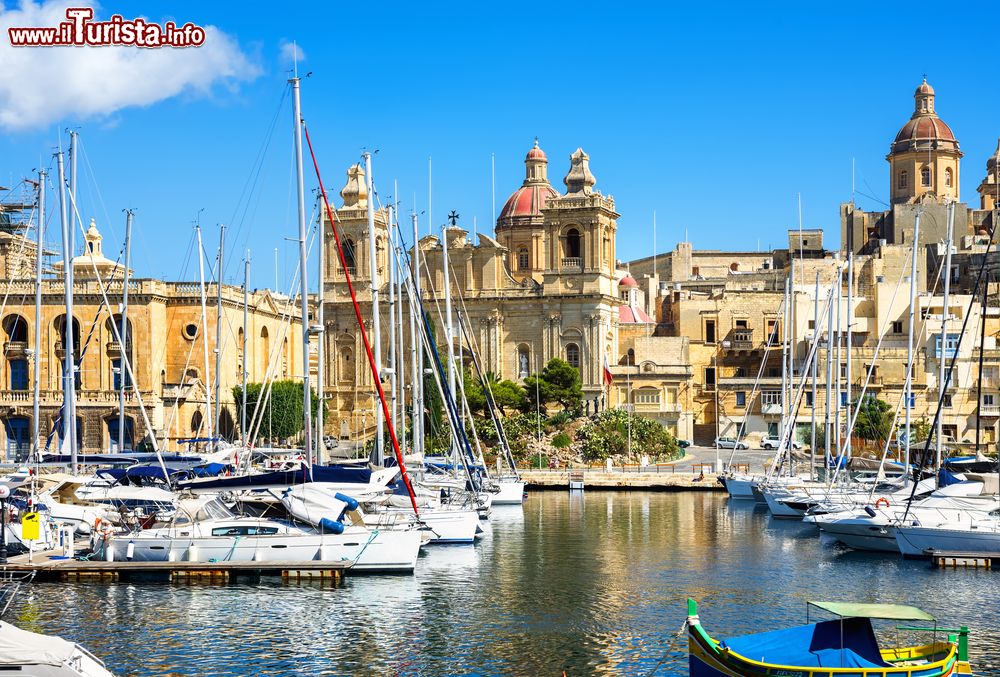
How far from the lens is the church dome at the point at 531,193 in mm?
84631

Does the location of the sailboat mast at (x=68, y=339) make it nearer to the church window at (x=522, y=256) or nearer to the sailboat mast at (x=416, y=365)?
the sailboat mast at (x=416, y=365)

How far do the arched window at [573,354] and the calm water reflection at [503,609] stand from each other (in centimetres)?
3694

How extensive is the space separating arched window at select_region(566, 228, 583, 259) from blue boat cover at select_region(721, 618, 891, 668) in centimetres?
5621

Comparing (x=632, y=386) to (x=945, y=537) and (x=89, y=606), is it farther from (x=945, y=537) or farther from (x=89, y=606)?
(x=89, y=606)

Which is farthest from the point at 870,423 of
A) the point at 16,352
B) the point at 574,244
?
the point at 16,352

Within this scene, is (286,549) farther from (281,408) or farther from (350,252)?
(350,252)

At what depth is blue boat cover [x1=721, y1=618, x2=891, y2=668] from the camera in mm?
18375

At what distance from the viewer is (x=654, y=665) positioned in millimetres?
22234

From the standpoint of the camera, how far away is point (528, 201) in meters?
85.3

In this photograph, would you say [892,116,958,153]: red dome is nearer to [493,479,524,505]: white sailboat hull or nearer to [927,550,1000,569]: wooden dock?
[493,479,524,505]: white sailboat hull

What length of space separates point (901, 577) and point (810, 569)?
234 centimetres

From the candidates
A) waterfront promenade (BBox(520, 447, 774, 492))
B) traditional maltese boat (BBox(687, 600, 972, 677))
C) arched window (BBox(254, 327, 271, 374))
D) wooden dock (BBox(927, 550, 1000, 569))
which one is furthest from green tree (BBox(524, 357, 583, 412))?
traditional maltese boat (BBox(687, 600, 972, 677))

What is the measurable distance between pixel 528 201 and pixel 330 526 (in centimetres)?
5726

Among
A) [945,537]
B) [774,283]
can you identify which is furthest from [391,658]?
[774,283]
